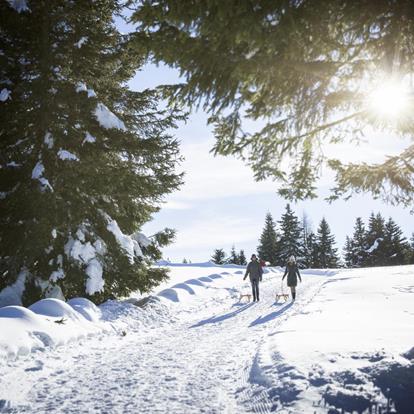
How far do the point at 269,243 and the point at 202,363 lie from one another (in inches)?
2025

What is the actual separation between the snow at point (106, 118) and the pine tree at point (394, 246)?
54429 millimetres

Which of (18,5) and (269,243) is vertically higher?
(18,5)

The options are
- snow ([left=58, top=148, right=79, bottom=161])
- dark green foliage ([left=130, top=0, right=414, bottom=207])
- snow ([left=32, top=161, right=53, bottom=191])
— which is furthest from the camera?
snow ([left=58, top=148, right=79, bottom=161])

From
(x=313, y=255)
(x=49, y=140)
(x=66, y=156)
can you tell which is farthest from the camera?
(x=313, y=255)

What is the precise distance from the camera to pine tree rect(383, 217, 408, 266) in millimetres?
54781

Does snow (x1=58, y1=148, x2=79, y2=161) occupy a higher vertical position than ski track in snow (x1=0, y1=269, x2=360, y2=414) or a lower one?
higher

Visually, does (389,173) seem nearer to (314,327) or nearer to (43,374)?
(314,327)

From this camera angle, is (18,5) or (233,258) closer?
(18,5)

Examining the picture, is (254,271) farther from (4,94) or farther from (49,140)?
(4,94)

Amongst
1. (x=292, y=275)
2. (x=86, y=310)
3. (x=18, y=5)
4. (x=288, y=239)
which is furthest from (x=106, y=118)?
(x=288, y=239)

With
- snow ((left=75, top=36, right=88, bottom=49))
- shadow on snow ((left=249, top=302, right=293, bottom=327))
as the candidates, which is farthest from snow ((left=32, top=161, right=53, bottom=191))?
shadow on snow ((left=249, top=302, right=293, bottom=327))

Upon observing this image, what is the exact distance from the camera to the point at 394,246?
55188mm

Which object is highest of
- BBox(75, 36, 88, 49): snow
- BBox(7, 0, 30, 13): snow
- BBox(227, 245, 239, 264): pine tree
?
BBox(7, 0, 30, 13): snow

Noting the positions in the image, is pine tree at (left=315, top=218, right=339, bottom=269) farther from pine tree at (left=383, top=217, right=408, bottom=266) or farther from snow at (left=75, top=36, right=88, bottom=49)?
snow at (left=75, top=36, right=88, bottom=49)
